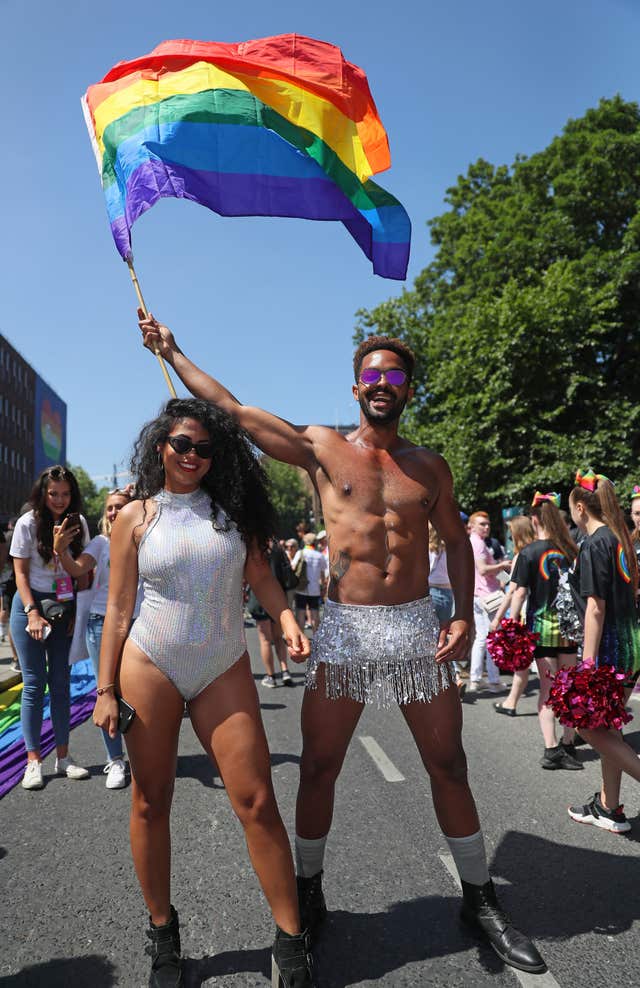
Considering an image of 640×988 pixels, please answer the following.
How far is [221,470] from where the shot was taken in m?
2.98

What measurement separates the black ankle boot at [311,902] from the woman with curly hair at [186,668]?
1.54 ft

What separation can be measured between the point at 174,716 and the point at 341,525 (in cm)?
101

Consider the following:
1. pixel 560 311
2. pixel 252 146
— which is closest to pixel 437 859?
pixel 252 146

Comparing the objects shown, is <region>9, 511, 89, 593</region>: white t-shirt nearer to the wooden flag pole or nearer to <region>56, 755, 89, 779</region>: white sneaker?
<region>56, 755, 89, 779</region>: white sneaker

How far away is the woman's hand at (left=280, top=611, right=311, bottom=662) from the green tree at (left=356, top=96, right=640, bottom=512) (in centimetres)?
1767

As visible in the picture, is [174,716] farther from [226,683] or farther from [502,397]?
[502,397]

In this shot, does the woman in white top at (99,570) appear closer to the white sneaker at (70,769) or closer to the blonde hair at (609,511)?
the white sneaker at (70,769)

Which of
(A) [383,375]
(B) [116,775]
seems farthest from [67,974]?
(A) [383,375]

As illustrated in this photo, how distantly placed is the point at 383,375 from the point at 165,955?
2.33 meters

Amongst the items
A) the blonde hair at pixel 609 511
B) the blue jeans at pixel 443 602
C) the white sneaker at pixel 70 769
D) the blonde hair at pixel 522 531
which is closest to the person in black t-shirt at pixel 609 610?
the blonde hair at pixel 609 511

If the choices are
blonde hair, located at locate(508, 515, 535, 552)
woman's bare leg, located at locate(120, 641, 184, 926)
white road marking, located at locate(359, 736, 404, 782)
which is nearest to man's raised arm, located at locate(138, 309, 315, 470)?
woman's bare leg, located at locate(120, 641, 184, 926)

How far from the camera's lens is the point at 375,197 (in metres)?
4.05

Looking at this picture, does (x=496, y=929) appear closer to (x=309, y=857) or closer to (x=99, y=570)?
(x=309, y=857)

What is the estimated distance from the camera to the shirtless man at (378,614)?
3039 millimetres
